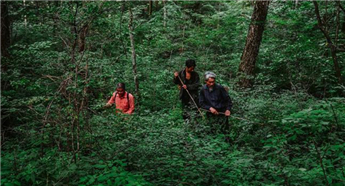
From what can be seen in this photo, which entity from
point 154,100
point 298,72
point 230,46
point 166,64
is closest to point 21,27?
point 166,64

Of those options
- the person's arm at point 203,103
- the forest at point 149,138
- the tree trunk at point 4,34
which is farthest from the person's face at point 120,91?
the tree trunk at point 4,34

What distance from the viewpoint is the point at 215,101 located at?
254 inches

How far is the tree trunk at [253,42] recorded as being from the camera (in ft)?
27.1

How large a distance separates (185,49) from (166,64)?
2.72 m

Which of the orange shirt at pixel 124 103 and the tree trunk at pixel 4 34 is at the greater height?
the tree trunk at pixel 4 34

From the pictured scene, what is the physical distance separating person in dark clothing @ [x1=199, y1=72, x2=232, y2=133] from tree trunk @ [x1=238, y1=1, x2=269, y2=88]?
230 cm

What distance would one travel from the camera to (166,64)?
12211 millimetres

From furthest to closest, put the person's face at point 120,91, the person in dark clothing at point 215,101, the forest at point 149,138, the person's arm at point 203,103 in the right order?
the person's face at point 120,91 < the person's arm at point 203,103 < the person in dark clothing at point 215,101 < the forest at point 149,138

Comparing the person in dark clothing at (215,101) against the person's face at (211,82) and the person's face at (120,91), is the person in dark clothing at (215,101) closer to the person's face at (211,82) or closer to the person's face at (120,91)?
the person's face at (211,82)

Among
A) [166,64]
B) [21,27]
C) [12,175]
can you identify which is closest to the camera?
[12,175]

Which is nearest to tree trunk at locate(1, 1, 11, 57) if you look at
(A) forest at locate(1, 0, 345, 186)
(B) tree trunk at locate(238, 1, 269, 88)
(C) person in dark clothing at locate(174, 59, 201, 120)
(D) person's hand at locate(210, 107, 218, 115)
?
(A) forest at locate(1, 0, 345, 186)

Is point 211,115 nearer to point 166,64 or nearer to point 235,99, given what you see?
point 235,99

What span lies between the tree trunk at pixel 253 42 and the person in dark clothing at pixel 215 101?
2.30m

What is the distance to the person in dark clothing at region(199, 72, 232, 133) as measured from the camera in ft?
20.8
